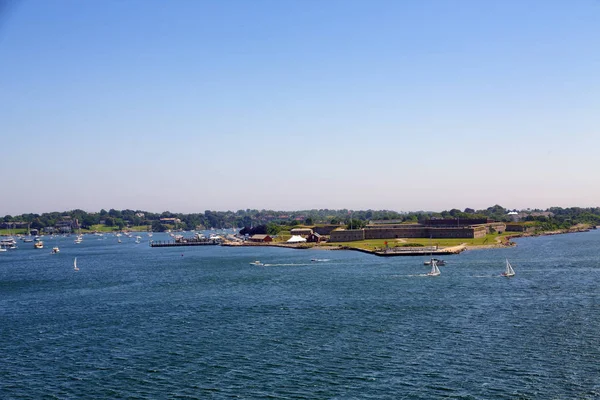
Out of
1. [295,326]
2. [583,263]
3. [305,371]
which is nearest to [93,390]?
[305,371]

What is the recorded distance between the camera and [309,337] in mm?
35469

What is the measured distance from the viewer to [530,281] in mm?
58688

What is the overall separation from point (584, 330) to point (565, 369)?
8897 millimetres

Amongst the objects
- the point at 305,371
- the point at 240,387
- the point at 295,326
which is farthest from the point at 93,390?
the point at 295,326

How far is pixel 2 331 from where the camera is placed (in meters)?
40.1

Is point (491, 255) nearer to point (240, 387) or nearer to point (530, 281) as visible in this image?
point (530, 281)

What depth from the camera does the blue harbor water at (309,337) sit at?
87.1 ft

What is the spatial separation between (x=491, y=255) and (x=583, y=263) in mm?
16742

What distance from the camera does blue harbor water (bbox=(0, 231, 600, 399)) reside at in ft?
87.1

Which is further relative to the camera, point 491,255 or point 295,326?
point 491,255

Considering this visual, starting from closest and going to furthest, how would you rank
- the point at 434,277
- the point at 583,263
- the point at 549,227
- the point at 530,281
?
the point at 530,281, the point at 434,277, the point at 583,263, the point at 549,227

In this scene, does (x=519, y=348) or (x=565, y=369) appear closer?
(x=565, y=369)

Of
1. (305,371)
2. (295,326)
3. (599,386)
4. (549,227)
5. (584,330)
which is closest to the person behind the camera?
(599,386)

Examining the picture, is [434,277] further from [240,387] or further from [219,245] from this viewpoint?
[219,245]
